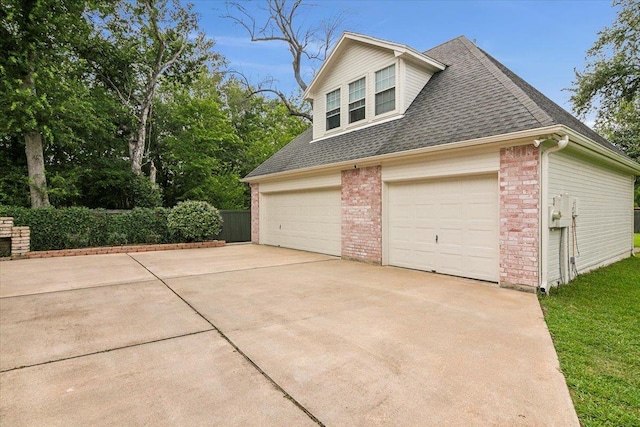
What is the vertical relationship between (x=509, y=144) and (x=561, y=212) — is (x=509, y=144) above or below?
above

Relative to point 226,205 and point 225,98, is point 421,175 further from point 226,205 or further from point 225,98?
point 225,98

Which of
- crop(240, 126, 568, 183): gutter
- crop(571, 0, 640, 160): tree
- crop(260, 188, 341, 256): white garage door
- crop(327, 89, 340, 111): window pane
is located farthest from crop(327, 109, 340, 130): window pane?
crop(571, 0, 640, 160): tree

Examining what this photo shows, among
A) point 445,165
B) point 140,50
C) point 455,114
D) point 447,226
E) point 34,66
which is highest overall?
point 140,50

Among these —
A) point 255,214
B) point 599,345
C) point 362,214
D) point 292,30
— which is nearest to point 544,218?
point 599,345

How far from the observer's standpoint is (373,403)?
2.30m

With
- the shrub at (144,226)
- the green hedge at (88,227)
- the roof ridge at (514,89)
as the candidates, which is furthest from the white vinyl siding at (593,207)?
the shrub at (144,226)

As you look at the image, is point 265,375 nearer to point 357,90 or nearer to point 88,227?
point 357,90

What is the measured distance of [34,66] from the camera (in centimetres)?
1116

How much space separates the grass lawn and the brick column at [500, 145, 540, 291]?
56cm

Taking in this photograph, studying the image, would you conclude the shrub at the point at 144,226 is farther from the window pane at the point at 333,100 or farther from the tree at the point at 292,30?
the tree at the point at 292,30

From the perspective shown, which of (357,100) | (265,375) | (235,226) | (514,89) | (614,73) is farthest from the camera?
(235,226)

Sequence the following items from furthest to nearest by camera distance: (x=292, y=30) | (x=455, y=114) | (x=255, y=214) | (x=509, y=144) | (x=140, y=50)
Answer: (x=292, y=30) → (x=140, y=50) → (x=255, y=214) → (x=455, y=114) → (x=509, y=144)

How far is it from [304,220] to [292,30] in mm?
12720

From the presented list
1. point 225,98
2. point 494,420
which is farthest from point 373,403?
point 225,98
